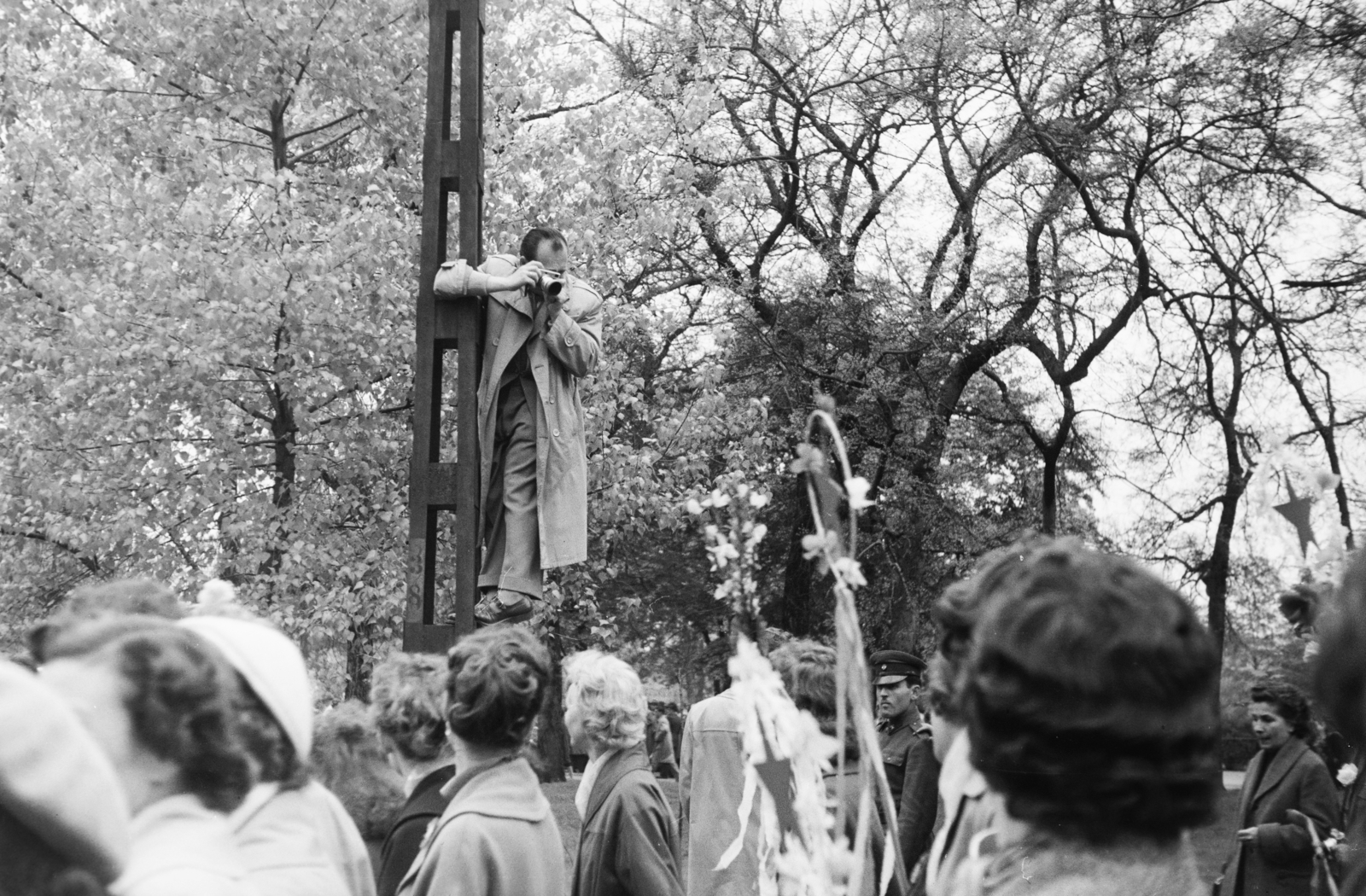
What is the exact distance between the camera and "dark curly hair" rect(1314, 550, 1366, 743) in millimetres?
1479

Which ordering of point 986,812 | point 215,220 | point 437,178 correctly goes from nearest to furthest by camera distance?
point 986,812, point 437,178, point 215,220

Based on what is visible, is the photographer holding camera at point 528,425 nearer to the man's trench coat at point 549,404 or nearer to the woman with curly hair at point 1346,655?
the man's trench coat at point 549,404

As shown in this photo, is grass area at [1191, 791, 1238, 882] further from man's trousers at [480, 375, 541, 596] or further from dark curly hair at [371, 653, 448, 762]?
dark curly hair at [371, 653, 448, 762]

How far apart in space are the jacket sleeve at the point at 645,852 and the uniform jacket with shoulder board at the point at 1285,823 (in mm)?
2698

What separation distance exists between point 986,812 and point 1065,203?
14.8 meters

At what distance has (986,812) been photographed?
1618 mm

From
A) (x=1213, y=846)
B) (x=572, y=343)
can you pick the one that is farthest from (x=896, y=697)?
(x=1213, y=846)

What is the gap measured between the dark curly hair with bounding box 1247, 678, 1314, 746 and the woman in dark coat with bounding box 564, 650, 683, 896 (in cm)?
282

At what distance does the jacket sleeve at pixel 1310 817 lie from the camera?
5539mm

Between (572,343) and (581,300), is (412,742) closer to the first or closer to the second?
(572,343)

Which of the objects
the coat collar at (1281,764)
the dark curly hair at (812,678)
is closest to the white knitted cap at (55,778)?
the dark curly hair at (812,678)

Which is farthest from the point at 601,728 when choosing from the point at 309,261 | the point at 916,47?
the point at 916,47

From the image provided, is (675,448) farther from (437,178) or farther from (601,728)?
(601,728)

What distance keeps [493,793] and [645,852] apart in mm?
972
